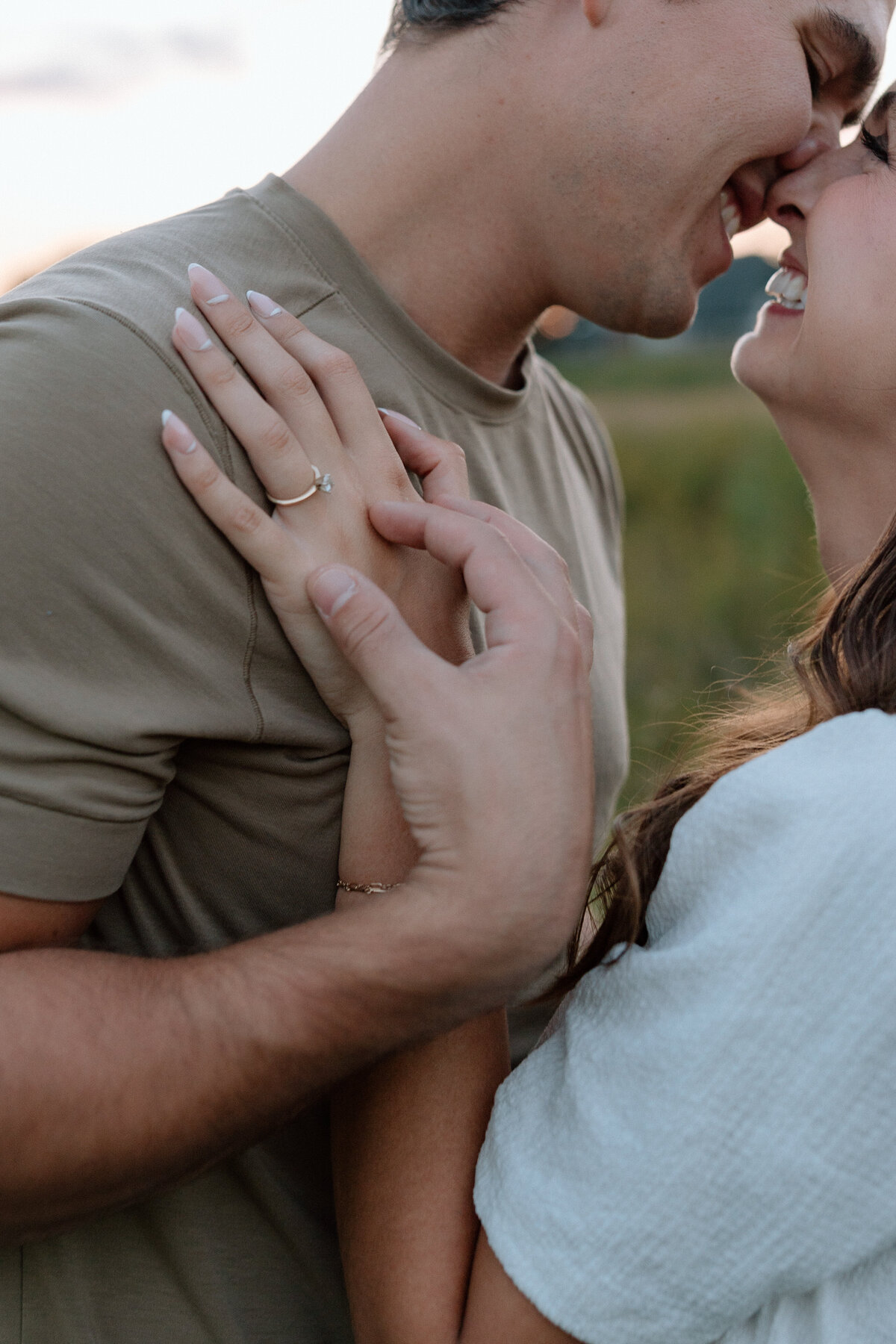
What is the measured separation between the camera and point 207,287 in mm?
1490

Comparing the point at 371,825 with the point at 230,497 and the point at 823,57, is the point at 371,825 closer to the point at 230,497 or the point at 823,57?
the point at 230,497

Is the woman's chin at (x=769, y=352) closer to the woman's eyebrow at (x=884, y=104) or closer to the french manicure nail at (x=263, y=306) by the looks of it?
the woman's eyebrow at (x=884, y=104)

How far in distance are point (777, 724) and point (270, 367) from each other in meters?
0.90

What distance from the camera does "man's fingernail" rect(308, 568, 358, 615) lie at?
55.2 inches

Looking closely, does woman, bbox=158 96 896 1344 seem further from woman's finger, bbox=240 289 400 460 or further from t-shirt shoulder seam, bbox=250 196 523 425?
t-shirt shoulder seam, bbox=250 196 523 425

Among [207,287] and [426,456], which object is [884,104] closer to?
[426,456]

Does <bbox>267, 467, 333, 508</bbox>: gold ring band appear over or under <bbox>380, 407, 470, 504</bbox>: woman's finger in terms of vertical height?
over

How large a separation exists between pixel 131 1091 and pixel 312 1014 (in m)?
0.22

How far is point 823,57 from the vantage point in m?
2.03

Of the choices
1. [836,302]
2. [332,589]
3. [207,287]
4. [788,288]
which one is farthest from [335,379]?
[788,288]

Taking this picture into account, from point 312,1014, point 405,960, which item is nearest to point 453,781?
point 405,960

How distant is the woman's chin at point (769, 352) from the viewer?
2.05 m

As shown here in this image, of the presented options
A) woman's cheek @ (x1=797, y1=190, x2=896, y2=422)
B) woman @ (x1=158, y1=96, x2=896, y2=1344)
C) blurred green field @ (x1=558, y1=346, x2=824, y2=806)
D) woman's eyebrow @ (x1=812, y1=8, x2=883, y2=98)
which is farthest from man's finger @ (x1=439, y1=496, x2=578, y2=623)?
blurred green field @ (x1=558, y1=346, x2=824, y2=806)

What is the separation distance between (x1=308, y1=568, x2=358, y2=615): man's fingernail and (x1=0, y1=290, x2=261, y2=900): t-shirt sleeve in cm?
11
